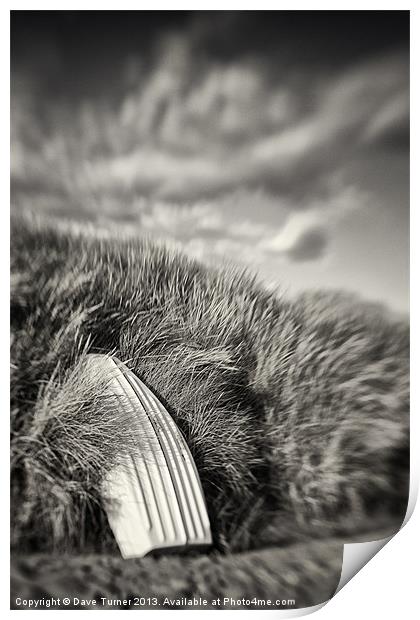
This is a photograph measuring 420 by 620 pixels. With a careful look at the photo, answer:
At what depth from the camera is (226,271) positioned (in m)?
1.84

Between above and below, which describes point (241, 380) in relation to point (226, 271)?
below

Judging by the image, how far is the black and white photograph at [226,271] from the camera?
69.2 inches

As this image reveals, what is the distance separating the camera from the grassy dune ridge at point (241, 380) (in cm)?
174

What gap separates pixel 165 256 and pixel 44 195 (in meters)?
0.41

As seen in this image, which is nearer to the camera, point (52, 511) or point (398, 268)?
point (52, 511)

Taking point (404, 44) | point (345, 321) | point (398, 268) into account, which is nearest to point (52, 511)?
point (345, 321)

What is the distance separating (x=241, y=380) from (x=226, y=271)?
35 cm

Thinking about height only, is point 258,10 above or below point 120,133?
above

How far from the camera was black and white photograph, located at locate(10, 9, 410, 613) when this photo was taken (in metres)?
1.76

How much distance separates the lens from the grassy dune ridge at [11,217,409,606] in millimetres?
1743

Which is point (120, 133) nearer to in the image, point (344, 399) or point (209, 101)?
point (209, 101)

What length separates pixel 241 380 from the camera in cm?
182
